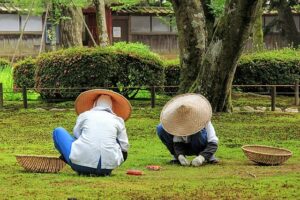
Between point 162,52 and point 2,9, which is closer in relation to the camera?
point 2,9

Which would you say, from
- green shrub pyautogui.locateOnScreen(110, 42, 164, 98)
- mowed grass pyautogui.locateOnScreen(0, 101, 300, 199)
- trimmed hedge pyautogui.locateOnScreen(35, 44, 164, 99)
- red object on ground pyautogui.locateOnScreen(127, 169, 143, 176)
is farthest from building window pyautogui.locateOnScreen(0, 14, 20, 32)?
red object on ground pyautogui.locateOnScreen(127, 169, 143, 176)

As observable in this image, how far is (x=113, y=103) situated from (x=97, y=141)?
0.83m

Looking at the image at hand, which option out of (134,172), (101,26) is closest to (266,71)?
(101,26)

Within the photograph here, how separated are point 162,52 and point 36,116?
22137 millimetres

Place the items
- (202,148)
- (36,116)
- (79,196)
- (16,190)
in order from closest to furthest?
(79,196)
(16,190)
(202,148)
(36,116)

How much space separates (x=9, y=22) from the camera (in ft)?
119

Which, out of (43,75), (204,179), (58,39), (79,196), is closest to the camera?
(79,196)

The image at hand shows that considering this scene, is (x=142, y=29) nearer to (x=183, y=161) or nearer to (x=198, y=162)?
(x=183, y=161)

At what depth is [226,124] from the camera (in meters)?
15.7

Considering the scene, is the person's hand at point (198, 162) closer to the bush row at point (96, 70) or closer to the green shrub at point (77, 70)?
the bush row at point (96, 70)

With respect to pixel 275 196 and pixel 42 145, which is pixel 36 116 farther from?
pixel 275 196

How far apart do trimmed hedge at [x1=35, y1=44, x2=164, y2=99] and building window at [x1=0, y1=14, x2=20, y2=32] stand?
15.8 m

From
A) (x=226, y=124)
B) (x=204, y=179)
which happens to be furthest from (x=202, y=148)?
(x=226, y=124)

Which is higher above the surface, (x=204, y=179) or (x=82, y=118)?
(x=82, y=118)
